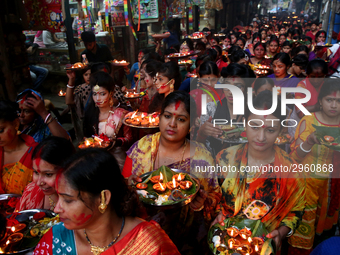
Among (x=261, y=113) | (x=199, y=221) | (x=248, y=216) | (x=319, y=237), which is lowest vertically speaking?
(x=319, y=237)

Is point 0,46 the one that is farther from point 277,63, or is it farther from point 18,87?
point 277,63

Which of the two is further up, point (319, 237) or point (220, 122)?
point (220, 122)

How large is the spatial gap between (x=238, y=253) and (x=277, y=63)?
429 cm

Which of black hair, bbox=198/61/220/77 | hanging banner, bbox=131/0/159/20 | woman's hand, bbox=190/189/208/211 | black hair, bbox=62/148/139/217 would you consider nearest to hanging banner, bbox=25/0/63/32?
hanging banner, bbox=131/0/159/20

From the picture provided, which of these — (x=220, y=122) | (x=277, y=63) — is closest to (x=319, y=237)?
(x=220, y=122)

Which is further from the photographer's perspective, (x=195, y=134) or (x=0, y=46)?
(x=0, y=46)

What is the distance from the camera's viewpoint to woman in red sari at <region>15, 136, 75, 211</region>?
215cm

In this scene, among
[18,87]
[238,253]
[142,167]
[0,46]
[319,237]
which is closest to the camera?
[238,253]

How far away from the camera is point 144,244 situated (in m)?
1.59

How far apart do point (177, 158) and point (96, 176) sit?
1.19m

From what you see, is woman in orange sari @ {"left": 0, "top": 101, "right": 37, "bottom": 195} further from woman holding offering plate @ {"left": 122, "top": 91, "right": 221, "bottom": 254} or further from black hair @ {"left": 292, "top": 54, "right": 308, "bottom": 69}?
black hair @ {"left": 292, "top": 54, "right": 308, "bottom": 69}

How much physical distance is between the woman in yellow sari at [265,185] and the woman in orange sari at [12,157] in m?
2.03

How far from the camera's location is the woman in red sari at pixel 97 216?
1.49 m

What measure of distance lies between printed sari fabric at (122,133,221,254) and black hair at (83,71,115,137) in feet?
4.25
